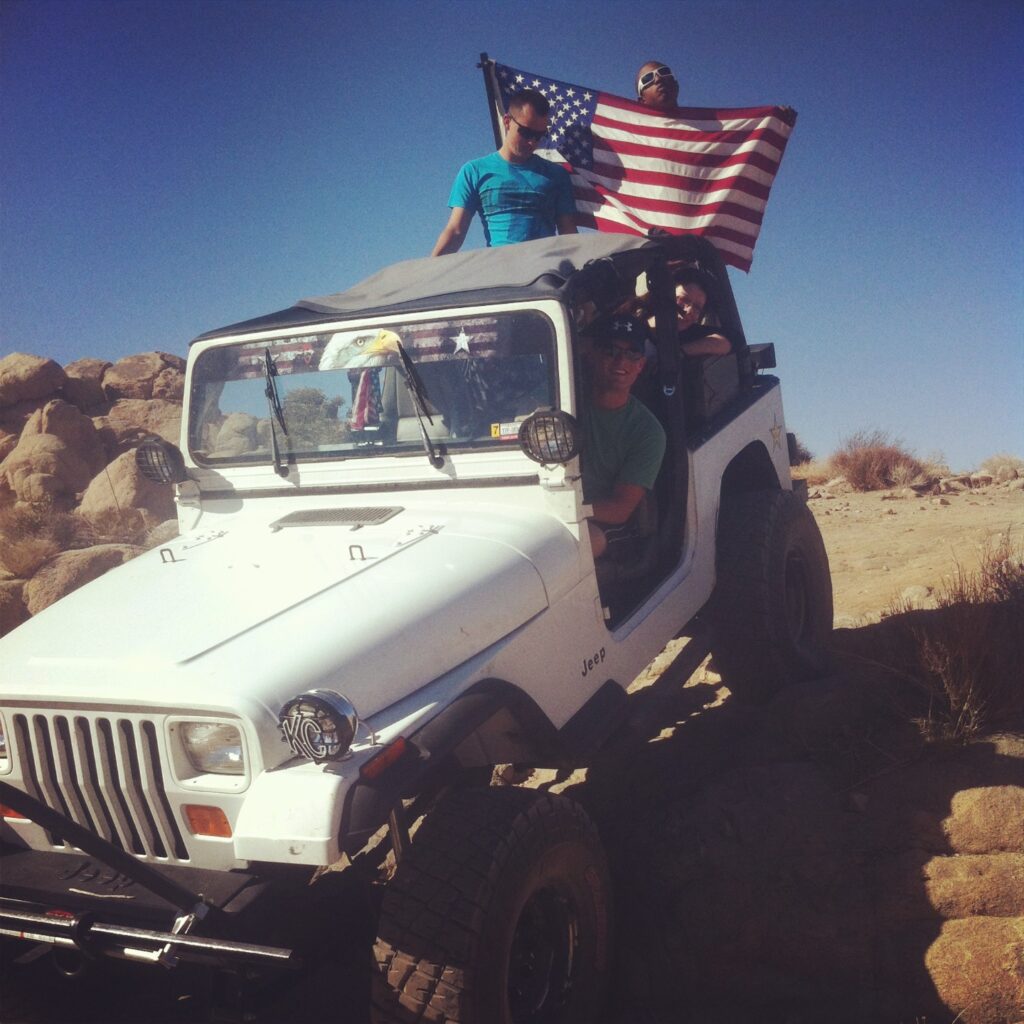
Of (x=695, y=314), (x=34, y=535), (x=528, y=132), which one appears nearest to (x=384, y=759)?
(x=695, y=314)

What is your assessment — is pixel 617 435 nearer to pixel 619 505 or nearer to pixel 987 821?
pixel 619 505

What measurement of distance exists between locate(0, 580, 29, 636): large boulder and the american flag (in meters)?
6.45

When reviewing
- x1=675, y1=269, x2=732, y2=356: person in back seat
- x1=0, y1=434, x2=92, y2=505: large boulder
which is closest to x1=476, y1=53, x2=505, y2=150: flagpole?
x1=675, y1=269, x2=732, y2=356: person in back seat

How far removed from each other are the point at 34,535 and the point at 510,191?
31.0ft

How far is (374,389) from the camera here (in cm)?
378

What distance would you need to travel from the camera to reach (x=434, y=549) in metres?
3.04

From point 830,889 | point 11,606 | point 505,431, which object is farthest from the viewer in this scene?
point 11,606

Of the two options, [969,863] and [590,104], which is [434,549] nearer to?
[969,863]

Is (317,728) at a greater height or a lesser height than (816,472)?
greater

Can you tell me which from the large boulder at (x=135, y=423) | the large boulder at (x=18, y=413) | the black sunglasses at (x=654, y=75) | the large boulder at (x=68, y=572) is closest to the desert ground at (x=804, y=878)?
the black sunglasses at (x=654, y=75)

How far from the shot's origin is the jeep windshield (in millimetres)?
3453

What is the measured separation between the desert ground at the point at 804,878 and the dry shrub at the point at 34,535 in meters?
8.51

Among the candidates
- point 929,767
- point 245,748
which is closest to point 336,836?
point 245,748

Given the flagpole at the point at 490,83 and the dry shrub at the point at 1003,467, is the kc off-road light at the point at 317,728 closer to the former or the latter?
the flagpole at the point at 490,83
